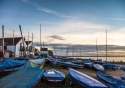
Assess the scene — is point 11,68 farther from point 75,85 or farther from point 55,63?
point 55,63

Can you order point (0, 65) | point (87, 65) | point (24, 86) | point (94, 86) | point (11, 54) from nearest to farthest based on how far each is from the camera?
point (24, 86)
point (94, 86)
point (0, 65)
point (87, 65)
point (11, 54)

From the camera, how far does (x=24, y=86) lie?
7957 millimetres

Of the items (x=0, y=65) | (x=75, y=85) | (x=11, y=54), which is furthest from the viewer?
(x=11, y=54)

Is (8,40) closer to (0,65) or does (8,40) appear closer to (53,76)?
(0,65)

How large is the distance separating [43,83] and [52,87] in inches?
50.5

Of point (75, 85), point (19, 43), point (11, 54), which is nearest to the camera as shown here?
point (75, 85)

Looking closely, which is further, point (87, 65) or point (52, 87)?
point (87, 65)

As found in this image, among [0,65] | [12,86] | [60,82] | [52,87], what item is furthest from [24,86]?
[0,65]

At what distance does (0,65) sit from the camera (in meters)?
15.8

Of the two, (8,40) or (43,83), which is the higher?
(8,40)

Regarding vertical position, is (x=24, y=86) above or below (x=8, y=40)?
below

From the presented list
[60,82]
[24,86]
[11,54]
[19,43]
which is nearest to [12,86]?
[24,86]

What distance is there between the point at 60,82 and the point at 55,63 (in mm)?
16466

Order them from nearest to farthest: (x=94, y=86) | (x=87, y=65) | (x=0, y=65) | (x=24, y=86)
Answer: (x=24, y=86), (x=94, y=86), (x=0, y=65), (x=87, y=65)
